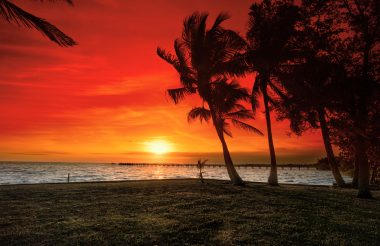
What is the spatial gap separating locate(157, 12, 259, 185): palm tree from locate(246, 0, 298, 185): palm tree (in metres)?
1.59

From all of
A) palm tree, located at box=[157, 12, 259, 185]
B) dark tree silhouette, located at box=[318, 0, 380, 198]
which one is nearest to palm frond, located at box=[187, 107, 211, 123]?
palm tree, located at box=[157, 12, 259, 185]

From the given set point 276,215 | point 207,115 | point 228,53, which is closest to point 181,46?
point 228,53

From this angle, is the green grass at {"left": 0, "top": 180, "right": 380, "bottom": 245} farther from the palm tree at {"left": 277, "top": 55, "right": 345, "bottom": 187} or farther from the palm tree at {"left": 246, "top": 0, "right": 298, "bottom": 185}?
the palm tree at {"left": 246, "top": 0, "right": 298, "bottom": 185}

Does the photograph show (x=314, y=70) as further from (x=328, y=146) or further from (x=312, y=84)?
(x=328, y=146)

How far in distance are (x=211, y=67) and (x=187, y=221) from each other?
55.4 feet

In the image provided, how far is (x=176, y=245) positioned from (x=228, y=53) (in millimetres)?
19969

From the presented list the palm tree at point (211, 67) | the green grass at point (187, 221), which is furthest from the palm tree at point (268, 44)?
the green grass at point (187, 221)

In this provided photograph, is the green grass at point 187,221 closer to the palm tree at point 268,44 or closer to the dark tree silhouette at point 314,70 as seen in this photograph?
the dark tree silhouette at point 314,70

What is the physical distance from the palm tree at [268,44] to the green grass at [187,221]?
1237cm

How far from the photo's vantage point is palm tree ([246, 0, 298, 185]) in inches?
997

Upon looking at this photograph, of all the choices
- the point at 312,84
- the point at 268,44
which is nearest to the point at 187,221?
the point at 312,84

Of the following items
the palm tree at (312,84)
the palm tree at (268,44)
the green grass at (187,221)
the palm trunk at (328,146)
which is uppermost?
the palm tree at (268,44)

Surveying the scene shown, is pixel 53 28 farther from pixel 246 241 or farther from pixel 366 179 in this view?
pixel 366 179

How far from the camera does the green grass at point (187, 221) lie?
31.3ft
